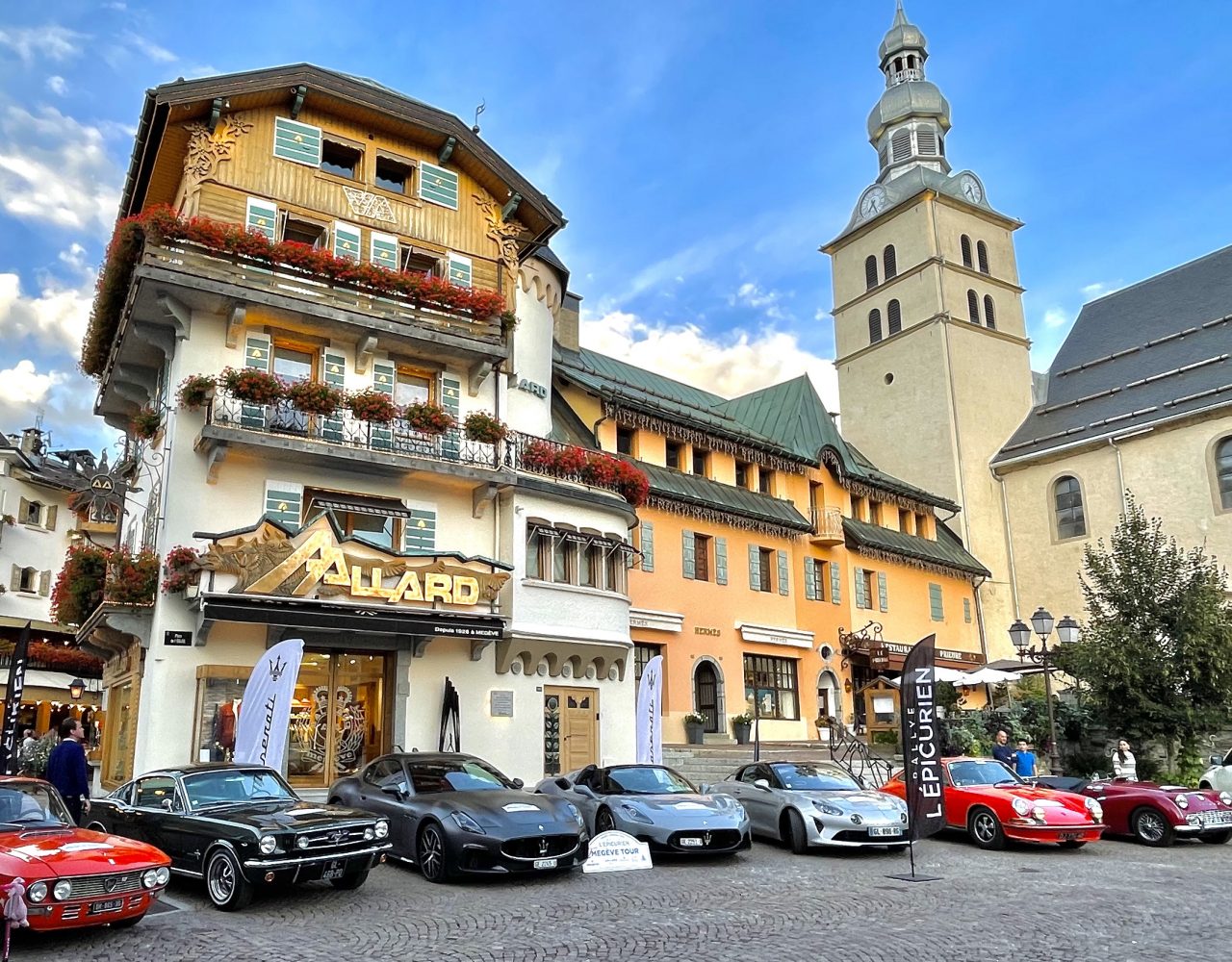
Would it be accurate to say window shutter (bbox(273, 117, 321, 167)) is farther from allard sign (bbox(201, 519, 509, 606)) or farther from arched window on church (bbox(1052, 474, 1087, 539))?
arched window on church (bbox(1052, 474, 1087, 539))

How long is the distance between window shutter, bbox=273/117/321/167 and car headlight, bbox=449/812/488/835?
15.2 m

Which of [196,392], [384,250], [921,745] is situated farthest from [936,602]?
[196,392]

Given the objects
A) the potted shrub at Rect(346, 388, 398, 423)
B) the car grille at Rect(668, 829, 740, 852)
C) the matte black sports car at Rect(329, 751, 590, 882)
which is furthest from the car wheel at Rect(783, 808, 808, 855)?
the potted shrub at Rect(346, 388, 398, 423)

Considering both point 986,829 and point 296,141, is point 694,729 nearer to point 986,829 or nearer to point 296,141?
point 986,829

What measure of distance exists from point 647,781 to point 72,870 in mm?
8183

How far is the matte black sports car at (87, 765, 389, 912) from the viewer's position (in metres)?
10.0

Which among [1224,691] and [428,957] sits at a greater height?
[1224,691]

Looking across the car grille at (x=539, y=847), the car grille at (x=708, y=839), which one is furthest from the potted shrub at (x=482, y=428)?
the car grille at (x=539, y=847)

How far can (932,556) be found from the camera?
4112 centimetres

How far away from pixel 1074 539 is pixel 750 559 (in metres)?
20.2

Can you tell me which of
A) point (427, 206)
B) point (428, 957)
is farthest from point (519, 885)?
point (427, 206)

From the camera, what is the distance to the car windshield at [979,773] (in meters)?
16.5

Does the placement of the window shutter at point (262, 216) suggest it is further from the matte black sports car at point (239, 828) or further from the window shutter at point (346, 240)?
the matte black sports car at point (239, 828)

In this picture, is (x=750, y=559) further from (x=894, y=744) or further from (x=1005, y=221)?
(x=1005, y=221)
